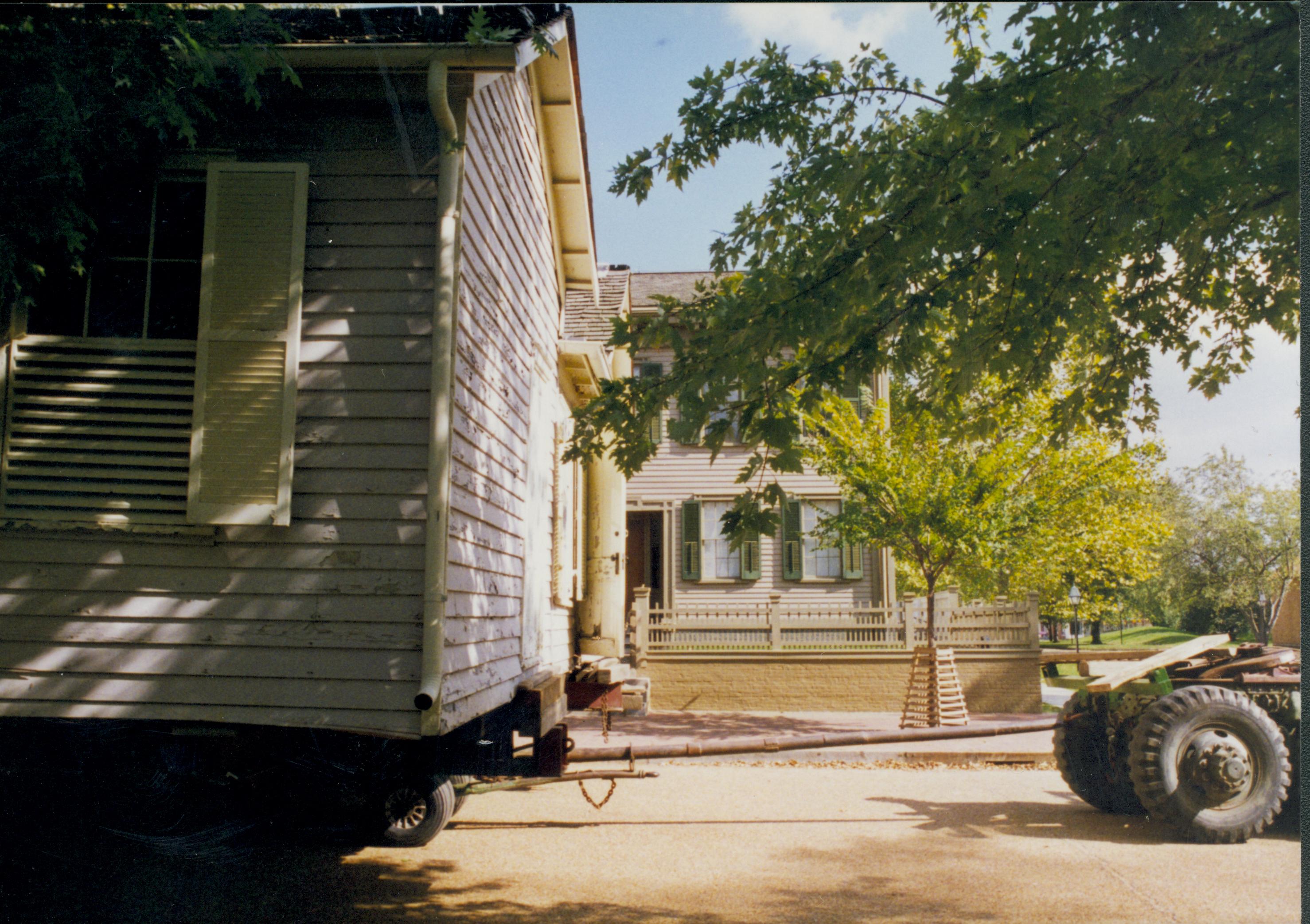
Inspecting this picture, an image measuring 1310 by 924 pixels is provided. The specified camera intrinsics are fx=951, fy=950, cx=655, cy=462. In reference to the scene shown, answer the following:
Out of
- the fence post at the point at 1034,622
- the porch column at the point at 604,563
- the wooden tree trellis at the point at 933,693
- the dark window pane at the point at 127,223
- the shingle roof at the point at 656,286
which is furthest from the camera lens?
the fence post at the point at 1034,622

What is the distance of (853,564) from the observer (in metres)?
20.5

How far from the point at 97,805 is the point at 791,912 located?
3.83 m

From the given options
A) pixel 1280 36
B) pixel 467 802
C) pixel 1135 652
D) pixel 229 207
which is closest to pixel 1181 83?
pixel 1280 36

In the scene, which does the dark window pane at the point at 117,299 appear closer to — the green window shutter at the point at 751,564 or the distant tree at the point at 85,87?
the distant tree at the point at 85,87

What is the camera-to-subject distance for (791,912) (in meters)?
5.60

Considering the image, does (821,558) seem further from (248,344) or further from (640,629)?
(248,344)

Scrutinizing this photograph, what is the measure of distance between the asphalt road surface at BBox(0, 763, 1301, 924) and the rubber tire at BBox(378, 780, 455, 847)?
0.25ft

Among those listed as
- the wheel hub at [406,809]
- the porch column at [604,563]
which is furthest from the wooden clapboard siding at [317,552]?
the porch column at [604,563]

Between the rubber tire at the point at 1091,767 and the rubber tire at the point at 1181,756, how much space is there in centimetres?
84

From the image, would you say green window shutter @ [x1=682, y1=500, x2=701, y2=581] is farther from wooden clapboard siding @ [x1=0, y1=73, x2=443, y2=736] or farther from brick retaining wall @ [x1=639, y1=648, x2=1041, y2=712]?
wooden clapboard siding @ [x1=0, y1=73, x2=443, y2=736]

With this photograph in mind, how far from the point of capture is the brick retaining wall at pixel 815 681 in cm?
1672

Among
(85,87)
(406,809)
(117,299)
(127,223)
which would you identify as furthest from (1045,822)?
(85,87)

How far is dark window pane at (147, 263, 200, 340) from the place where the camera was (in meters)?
5.01

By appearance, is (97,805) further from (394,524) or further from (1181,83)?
(1181,83)
